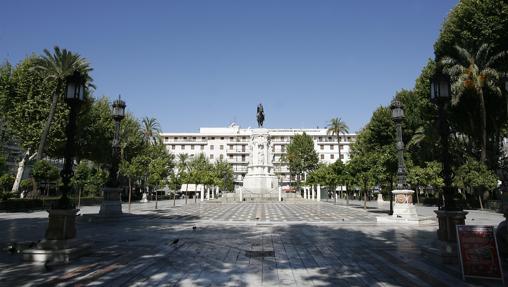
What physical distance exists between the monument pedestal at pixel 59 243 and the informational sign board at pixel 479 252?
929 centimetres

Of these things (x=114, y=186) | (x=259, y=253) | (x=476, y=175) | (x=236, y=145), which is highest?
(x=236, y=145)

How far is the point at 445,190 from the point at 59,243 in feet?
33.5

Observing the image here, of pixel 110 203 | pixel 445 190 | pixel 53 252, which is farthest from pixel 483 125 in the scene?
pixel 53 252

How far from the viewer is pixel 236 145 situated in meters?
112

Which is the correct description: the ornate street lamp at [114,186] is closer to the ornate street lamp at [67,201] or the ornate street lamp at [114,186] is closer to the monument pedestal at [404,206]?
the ornate street lamp at [67,201]

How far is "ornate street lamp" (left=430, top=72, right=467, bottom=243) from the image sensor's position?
8.39 m

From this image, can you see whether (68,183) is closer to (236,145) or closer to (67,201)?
(67,201)

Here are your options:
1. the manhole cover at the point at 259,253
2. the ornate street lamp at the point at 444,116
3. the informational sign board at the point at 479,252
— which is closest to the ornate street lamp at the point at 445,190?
the ornate street lamp at the point at 444,116

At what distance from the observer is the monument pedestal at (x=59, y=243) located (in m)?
8.88

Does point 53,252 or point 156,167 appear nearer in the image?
point 53,252

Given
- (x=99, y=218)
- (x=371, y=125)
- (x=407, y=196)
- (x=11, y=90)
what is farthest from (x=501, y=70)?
(x=11, y=90)

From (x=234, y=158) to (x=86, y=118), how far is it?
70.4m

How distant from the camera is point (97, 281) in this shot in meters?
6.92

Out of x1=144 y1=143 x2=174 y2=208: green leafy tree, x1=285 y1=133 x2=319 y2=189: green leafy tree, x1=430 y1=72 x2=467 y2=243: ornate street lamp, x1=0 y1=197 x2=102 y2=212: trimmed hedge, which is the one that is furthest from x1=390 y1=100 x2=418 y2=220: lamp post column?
x1=285 y1=133 x2=319 y2=189: green leafy tree
